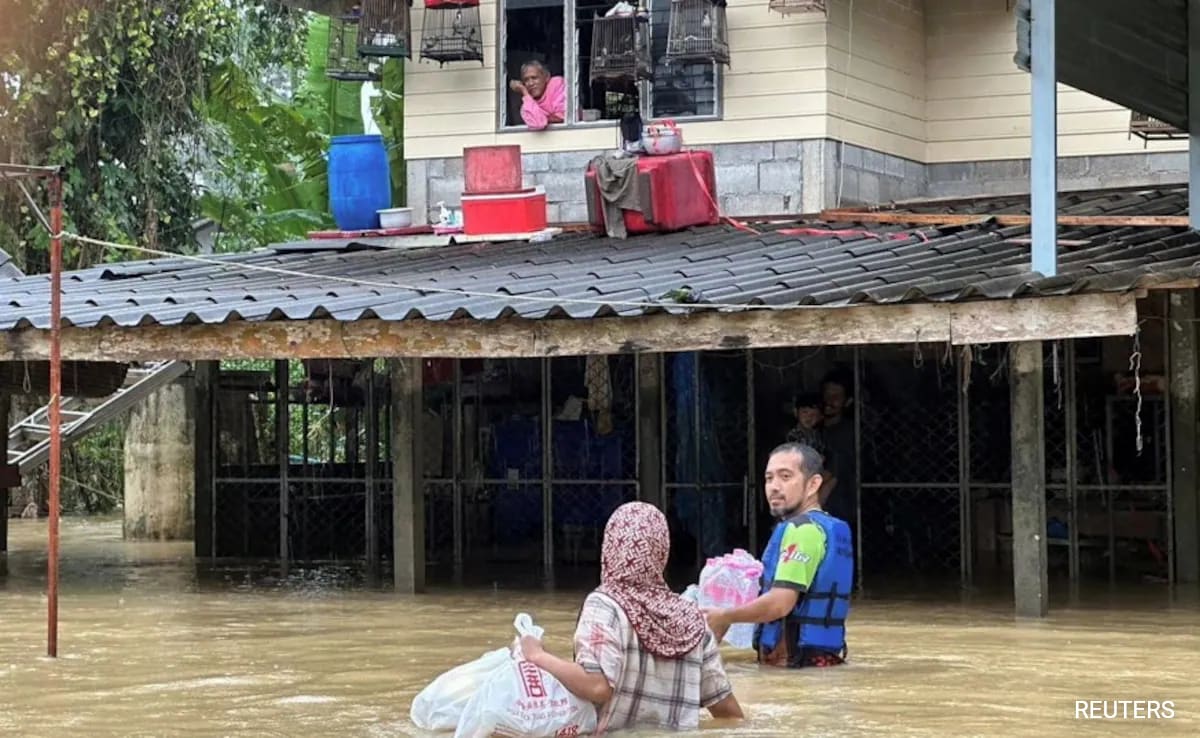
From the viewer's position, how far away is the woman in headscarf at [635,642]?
23.3 ft

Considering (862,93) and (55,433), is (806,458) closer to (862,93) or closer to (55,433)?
(55,433)

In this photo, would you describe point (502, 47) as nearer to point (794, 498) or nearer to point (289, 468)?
point (289, 468)

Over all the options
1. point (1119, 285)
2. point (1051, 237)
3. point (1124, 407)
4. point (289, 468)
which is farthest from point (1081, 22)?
point (289, 468)

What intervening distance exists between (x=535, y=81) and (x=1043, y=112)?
6.27 m

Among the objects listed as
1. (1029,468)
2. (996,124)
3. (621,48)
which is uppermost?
(621,48)

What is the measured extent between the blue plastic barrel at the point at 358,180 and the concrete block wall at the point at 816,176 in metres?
0.35

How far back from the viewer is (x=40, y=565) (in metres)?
18.5

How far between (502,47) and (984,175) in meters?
4.81

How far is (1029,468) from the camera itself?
41.2 ft

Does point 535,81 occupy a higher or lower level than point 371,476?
higher

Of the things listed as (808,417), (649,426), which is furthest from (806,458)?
(649,426)

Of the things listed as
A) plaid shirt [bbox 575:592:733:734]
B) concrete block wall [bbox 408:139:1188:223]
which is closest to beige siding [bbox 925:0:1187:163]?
concrete block wall [bbox 408:139:1188:223]

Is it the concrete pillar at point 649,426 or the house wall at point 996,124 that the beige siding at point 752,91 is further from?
the concrete pillar at point 649,426

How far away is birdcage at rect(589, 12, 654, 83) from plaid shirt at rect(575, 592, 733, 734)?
32.5 feet
